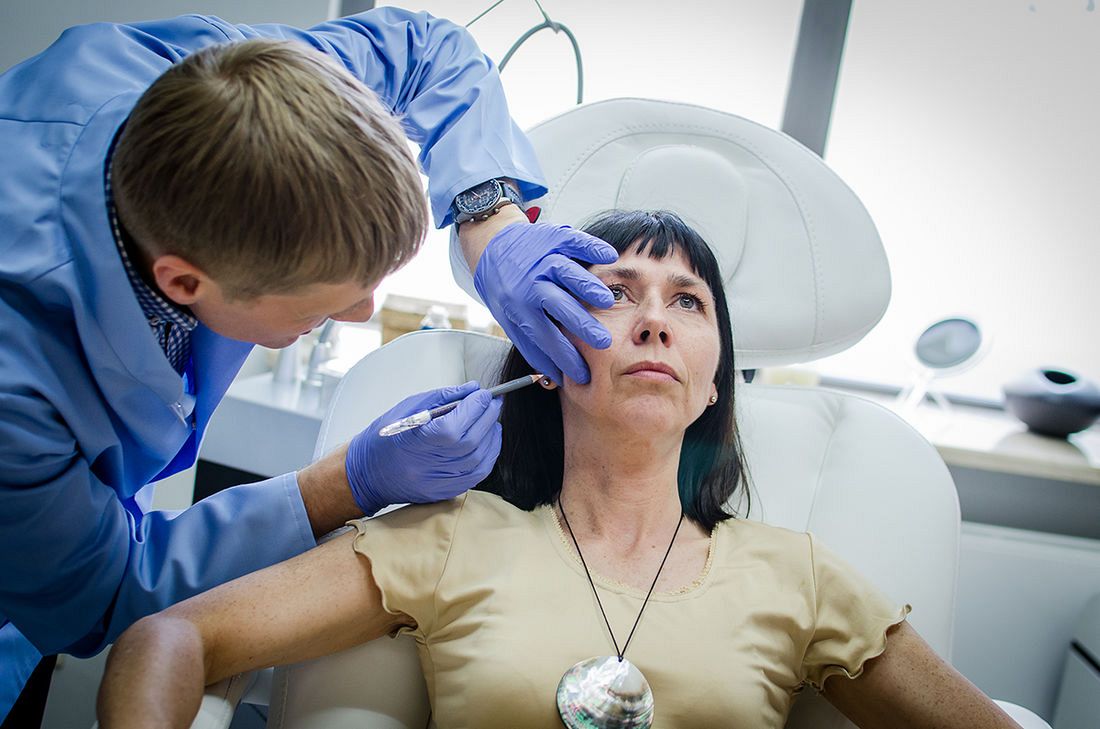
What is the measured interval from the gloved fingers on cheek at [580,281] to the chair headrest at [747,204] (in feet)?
1.08

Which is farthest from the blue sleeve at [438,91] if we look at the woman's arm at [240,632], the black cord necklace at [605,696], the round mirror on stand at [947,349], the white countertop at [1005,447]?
the round mirror on stand at [947,349]

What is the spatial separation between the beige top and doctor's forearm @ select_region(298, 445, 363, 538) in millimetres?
67

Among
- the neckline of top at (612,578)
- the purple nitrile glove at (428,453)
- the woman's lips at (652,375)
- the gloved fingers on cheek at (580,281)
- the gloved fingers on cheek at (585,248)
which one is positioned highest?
the gloved fingers on cheek at (585,248)

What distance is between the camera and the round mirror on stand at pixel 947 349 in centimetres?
228

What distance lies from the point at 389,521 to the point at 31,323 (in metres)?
0.49

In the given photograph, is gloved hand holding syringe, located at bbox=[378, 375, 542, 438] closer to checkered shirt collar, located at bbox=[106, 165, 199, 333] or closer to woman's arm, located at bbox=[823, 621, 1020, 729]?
checkered shirt collar, located at bbox=[106, 165, 199, 333]

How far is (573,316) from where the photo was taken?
1.22 meters

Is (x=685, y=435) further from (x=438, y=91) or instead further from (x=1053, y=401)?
(x=1053, y=401)

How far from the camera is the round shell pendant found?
41.5 inches

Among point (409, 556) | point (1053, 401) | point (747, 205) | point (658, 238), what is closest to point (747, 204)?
point (747, 205)

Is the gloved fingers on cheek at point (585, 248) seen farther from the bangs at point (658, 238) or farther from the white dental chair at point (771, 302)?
the white dental chair at point (771, 302)

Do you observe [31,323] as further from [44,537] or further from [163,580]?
[163,580]

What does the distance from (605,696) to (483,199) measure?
28.5 inches

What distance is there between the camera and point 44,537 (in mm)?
959
